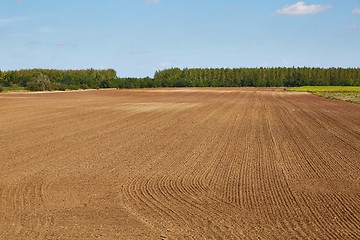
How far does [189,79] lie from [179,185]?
123 meters

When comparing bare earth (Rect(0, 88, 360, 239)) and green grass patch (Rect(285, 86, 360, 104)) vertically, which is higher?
bare earth (Rect(0, 88, 360, 239))

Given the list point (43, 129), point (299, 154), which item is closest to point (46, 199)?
point (299, 154)

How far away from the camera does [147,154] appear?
1305cm

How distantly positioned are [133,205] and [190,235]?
5.78ft

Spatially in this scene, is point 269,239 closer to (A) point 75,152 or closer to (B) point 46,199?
(B) point 46,199

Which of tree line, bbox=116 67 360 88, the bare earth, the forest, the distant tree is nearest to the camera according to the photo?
the bare earth

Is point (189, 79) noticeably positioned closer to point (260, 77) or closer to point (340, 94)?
point (260, 77)

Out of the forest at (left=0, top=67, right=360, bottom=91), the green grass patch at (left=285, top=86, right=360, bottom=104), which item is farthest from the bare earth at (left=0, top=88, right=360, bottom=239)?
the forest at (left=0, top=67, right=360, bottom=91)

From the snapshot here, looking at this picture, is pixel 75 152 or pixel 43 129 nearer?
pixel 75 152

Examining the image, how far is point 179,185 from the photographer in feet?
31.1

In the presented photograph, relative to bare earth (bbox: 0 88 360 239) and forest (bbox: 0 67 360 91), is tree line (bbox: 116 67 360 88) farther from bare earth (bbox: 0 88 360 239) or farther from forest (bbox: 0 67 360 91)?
bare earth (bbox: 0 88 360 239)

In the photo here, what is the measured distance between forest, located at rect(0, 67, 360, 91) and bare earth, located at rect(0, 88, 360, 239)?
74.5m

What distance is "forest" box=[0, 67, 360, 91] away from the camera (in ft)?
333

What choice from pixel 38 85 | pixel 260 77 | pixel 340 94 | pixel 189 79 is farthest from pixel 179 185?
pixel 260 77
